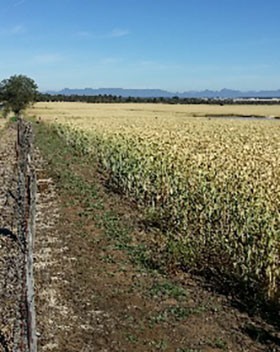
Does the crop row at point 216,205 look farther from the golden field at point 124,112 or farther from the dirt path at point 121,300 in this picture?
the golden field at point 124,112

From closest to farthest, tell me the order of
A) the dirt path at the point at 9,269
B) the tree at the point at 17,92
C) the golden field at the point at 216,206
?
the dirt path at the point at 9,269, the golden field at the point at 216,206, the tree at the point at 17,92

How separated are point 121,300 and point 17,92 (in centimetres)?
7600

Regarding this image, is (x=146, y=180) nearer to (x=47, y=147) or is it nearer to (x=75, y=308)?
(x=75, y=308)

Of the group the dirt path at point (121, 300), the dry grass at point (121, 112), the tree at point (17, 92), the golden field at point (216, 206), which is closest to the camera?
the dirt path at point (121, 300)

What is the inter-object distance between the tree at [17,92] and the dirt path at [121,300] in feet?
229

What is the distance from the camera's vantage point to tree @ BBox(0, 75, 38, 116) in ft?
263

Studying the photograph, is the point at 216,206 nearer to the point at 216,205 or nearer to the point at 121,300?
the point at 216,205

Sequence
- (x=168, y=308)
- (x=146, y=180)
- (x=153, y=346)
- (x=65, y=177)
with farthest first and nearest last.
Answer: (x=65, y=177) < (x=146, y=180) < (x=168, y=308) < (x=153, y=346)

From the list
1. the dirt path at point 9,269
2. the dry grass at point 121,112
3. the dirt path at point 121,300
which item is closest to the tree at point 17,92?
the dry grass at point 121,112

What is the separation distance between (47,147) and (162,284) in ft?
83.3

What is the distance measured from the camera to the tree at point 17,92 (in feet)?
263

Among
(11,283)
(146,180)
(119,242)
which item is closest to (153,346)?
(11,283)

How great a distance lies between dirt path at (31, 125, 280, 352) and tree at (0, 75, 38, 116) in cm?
6976

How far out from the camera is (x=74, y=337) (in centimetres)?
735
